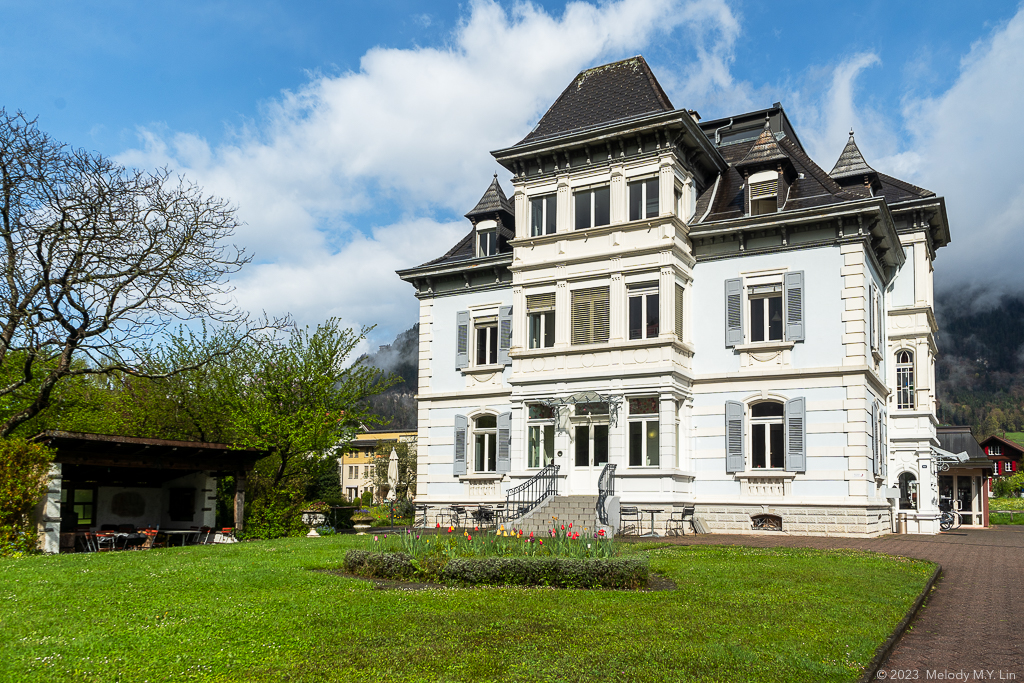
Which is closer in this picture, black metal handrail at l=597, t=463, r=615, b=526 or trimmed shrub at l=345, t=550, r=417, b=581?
trimmed shrub at l=345, t=550, r=417, b=581

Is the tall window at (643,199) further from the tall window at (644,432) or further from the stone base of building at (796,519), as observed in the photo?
the stone base of building at (796,519)

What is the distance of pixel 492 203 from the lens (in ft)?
98.1

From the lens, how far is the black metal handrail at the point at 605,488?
21.8 metres

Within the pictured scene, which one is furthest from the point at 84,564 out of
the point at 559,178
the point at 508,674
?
the point at 559,178

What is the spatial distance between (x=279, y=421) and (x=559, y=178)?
37.0 feet

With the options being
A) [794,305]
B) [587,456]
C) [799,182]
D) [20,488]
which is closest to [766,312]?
[794,305]

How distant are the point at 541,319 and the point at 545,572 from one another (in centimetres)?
1549

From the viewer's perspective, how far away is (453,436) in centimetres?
2894

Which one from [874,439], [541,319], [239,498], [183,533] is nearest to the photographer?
[183,533]

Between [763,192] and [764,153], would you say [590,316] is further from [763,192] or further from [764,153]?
[764,153]

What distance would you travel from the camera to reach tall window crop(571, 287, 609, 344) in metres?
25.1

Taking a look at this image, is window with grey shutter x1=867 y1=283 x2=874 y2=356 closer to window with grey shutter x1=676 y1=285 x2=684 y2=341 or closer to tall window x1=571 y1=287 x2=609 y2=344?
window with grey shutter x1=676 y1=285 x2=684 y2=341

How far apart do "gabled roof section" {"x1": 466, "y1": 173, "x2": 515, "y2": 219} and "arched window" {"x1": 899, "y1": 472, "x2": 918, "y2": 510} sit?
17.9 meters

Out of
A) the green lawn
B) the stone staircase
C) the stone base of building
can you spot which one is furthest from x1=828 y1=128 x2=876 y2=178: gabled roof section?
the green lawn
